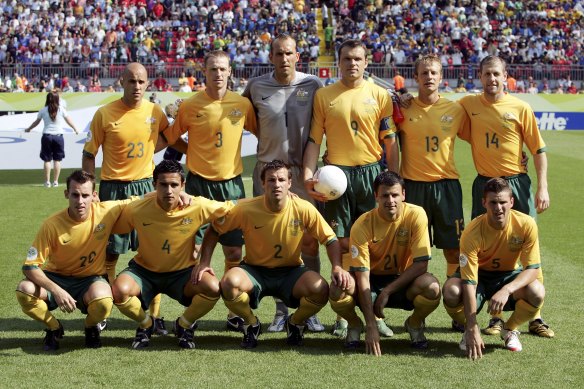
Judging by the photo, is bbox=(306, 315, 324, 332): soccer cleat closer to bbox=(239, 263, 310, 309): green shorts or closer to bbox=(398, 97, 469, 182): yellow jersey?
bbox=(239, 263, 310, 309): green shorts

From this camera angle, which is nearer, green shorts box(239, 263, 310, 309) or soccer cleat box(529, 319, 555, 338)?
green shorts box(239, 263, 310, 309)

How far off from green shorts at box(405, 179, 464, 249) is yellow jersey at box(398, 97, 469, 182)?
2.4 inches

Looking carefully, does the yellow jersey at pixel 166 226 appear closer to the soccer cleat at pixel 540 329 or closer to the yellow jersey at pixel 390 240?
the yellow jersey at pixel 390 240

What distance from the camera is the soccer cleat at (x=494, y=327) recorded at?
20.1 ft

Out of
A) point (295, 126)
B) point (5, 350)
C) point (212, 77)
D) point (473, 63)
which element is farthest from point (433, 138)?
point (473, 63)

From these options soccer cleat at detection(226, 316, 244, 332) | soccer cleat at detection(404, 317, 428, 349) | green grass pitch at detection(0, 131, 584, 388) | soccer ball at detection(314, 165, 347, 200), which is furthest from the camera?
soccer cleat at detection(226, 316, 244, 332)

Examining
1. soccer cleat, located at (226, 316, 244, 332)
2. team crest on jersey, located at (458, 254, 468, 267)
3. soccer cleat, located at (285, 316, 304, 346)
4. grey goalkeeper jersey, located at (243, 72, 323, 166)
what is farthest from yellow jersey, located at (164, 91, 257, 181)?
team crest on jersey, located at (458, 254, 468, 267)

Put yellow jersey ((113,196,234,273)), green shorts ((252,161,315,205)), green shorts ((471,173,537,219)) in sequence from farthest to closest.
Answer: green shorts ((252,161,315,205)) → green shorts ((471,173,537,219)) → yellow jersey ((113,196,234,273))

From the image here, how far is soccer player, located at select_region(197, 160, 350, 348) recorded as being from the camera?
226 inches

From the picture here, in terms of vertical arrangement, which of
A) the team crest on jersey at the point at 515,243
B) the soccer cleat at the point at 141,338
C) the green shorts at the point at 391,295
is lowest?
the soccer cleat at the point at 141,338

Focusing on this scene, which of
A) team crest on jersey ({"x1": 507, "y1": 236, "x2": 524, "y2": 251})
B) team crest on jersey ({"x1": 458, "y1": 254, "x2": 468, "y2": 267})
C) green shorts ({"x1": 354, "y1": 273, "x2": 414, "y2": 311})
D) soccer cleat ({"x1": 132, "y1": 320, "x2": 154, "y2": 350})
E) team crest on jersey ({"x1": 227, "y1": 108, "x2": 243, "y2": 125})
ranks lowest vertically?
soccer cleat ({"x1": 132, "y1": 320, "x2": 154, "y2": 350})

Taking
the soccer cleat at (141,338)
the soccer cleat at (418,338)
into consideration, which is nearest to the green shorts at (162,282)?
the soccer cleat at (141,338)

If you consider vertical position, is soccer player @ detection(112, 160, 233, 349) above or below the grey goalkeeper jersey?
below

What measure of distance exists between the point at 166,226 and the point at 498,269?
2.33 metres
